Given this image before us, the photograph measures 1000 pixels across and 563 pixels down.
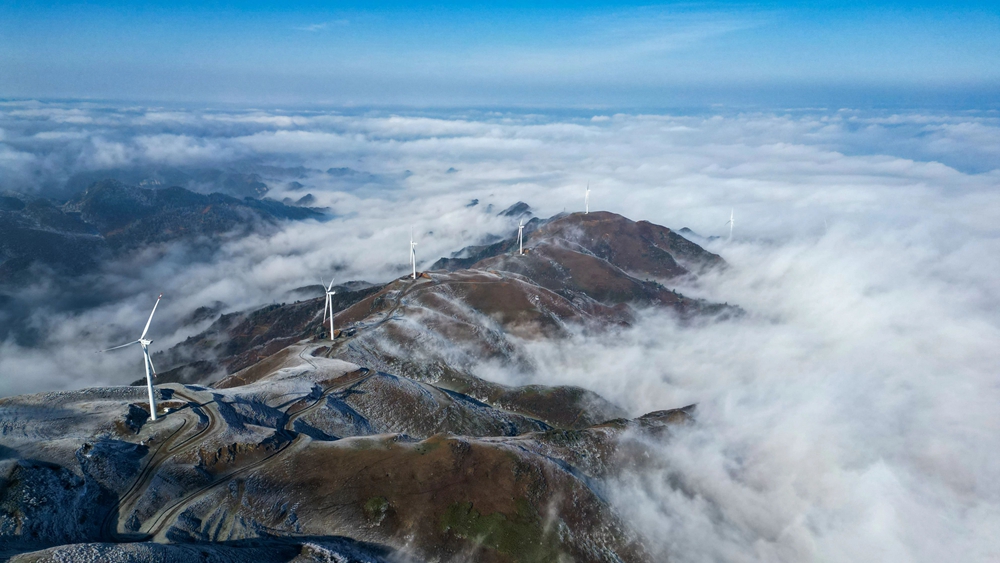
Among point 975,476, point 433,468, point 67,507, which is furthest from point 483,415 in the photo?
point 975,476

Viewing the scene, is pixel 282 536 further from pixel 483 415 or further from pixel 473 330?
pixel 473 330

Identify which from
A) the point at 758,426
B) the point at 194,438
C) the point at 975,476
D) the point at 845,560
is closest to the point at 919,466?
the point at 975,476

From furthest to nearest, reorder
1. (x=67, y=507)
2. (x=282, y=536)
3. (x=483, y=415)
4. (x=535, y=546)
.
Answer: (x=483, y=415)
(x=535, y=546)
(x=282, y=536)
(x=67, y=507)

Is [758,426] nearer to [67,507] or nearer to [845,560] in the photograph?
[845,560]

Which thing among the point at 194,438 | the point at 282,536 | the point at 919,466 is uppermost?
the point at 194,438

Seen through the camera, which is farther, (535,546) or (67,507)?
(535,546)

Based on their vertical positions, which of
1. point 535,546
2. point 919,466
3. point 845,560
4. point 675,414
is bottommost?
point 919,466

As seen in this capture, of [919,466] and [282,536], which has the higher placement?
[282,536]

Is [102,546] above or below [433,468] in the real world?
above

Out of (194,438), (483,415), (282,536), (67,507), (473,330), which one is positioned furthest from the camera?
(473,330)
